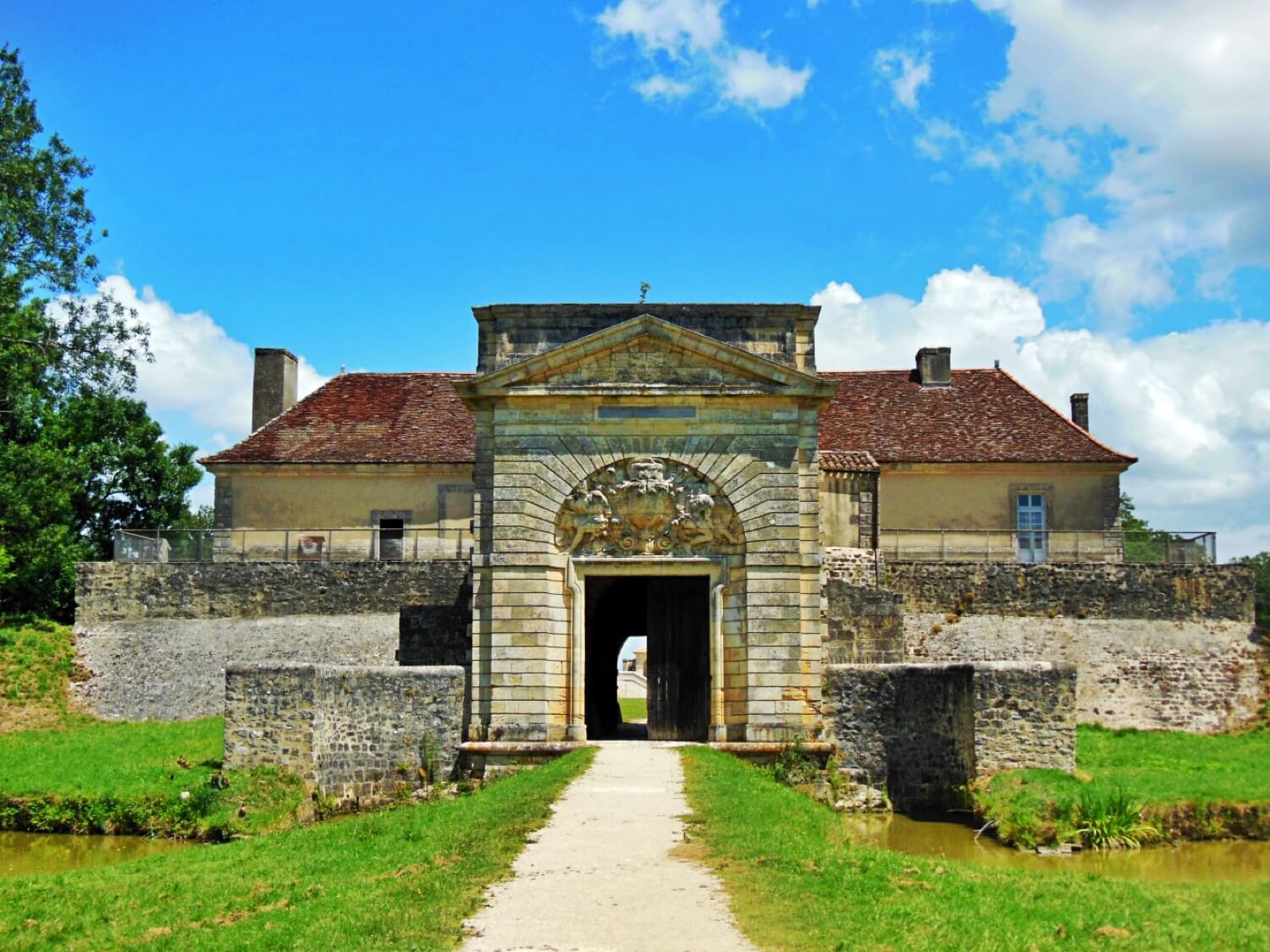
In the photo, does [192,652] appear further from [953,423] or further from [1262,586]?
[1262,586]

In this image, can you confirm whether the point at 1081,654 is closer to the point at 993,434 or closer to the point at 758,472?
the point at 993,434

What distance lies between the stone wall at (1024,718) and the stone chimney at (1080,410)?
19.7 metres

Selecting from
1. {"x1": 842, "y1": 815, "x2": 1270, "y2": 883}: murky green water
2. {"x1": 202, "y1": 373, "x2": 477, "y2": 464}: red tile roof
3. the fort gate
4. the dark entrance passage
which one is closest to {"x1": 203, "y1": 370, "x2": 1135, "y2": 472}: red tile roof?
{"x1": 202, "y1": 373, "x2": 477, "y2": 464}: red tile roof

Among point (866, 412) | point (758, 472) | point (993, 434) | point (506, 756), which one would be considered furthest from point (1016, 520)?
point (506, 756)

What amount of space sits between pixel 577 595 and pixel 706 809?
245 inches

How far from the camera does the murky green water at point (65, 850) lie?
51.0 ft

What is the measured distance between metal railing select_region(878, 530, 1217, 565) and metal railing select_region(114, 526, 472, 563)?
34.1 ft

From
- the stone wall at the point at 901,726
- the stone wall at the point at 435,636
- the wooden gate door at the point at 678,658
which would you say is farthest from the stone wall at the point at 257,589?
the stone wall at the point at 901,726

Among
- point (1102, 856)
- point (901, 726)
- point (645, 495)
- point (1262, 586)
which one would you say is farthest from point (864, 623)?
point (1262, 586)

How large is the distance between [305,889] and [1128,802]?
34.8 ft

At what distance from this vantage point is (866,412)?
34.2m

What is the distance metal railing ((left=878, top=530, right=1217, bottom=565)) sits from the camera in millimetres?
29516

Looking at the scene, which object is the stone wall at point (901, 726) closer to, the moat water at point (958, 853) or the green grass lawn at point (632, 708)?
the moat water at point (958, 853)

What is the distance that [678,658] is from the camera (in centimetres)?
1978
